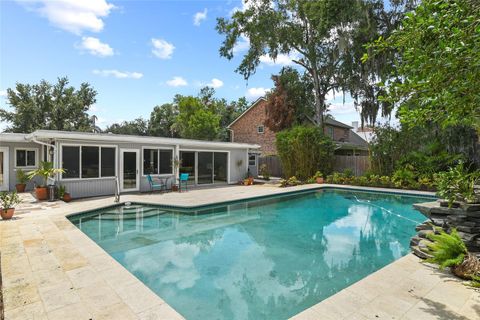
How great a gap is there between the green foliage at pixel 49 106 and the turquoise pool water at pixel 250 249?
22.4 m

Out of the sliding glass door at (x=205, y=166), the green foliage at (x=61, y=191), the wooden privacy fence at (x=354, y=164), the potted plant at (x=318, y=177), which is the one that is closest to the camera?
the green foliage at (x=61, y=191)

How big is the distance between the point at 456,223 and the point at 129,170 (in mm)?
10828

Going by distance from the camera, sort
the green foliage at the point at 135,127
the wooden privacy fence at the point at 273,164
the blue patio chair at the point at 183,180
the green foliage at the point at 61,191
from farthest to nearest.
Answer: the green foliage at the point at 135,127
the wooden privacy fence at the point at 273,164
the blue patio chair at the point at 183,180
the green foliage at the point at 61,191

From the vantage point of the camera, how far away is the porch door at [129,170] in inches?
439

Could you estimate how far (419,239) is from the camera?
15.6 feet

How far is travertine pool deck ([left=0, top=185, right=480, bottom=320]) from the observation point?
9.04 feet

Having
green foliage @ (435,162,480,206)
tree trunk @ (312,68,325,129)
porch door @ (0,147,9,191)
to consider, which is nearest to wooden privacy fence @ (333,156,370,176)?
tree trunk @ (312,68,325,129)

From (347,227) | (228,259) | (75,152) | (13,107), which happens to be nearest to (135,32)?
(75,152)

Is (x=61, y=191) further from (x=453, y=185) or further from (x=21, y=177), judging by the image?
(x=453, y=185)

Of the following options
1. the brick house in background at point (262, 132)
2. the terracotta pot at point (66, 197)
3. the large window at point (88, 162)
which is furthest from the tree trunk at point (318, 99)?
the terracotta pot at point (66, 197)

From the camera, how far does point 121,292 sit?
320 centimetres

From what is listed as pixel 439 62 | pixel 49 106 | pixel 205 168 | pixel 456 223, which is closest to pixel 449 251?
pixel 456 223

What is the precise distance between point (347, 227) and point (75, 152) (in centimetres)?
972

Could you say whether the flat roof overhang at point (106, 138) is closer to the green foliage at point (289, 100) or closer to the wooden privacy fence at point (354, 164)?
the green foliage at point (289, 100)
